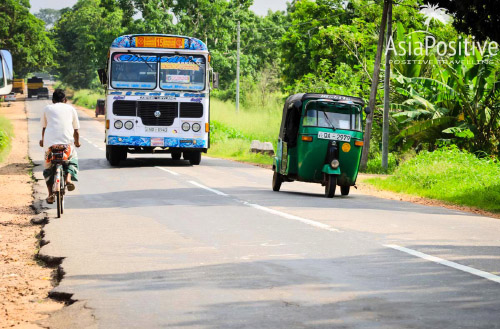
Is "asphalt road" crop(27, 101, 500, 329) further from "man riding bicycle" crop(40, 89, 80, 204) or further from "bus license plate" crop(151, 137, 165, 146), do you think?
"bus license plate" crop(151, 137, 165, 146)

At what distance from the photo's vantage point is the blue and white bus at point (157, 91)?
24406 millimetres

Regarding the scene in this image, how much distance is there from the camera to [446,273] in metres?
7.96

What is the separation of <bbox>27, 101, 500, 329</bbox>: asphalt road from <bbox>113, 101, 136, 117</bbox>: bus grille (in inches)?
328

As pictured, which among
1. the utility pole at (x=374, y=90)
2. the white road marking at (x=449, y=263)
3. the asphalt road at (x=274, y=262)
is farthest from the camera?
the utility pole at (x=374, y=90)

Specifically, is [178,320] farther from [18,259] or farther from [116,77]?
[116,77]

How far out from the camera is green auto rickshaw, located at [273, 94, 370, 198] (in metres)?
17.0

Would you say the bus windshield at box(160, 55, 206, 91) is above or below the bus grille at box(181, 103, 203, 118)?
above

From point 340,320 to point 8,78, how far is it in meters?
49.2

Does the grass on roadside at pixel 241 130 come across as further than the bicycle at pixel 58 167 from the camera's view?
Yes

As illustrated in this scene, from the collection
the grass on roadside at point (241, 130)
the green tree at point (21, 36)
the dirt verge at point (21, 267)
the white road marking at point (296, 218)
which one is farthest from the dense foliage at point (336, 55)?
the dirt verge at point (21, 267)

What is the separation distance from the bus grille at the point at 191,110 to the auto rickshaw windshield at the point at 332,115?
816 cm

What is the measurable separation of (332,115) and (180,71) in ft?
27.6

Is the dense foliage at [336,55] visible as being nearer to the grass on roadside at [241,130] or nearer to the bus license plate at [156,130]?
the grass on roadside at [241,130]

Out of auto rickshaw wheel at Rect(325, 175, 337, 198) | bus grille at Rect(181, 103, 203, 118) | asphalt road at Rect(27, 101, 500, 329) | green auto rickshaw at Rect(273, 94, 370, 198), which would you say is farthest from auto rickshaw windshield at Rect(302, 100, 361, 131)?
bus grille at Rect(181, 103, 203, 118)
